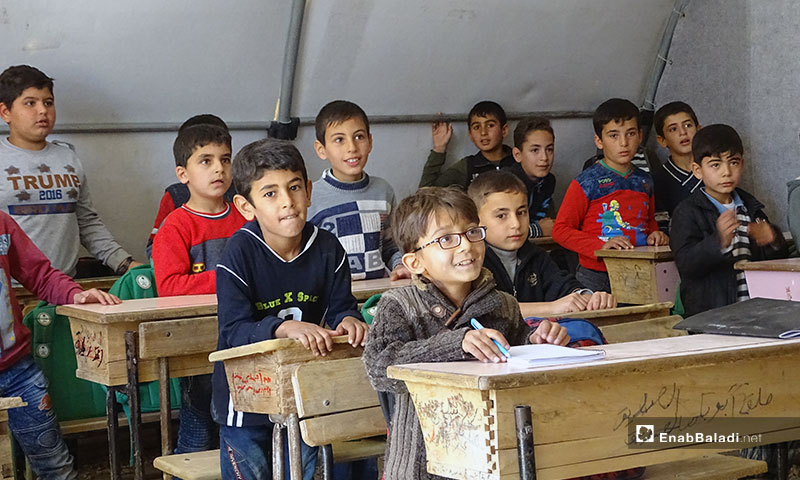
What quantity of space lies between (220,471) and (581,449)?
4.87 feet

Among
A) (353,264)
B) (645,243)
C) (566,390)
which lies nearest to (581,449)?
(566,390)

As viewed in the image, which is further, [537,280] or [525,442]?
[537,280]

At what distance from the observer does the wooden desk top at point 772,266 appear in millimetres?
4516

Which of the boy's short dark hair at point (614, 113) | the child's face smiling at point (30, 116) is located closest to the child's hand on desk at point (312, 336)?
the child's face smiling at point (30, 116)

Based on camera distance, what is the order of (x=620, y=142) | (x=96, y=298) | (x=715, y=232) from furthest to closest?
(x=620, y=142), (x=715, y=232), (x=96, y=298)

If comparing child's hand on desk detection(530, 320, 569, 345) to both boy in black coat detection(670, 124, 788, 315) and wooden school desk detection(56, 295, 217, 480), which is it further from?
boy in black coat detection(670, 124, 788, 315)

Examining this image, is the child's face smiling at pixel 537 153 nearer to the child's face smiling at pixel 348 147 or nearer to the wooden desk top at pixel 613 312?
the child's face smiling at pixel 348 147

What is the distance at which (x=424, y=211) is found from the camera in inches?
113

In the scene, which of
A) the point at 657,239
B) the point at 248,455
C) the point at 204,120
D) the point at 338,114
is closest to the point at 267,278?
the point at 248,455

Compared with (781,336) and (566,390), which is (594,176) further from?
(566,390)

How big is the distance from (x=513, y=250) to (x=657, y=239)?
2.29 m

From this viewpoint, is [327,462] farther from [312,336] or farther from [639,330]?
[639,330]

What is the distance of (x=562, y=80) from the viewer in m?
7.46

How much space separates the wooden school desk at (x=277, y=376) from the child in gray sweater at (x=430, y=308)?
0.42 m
